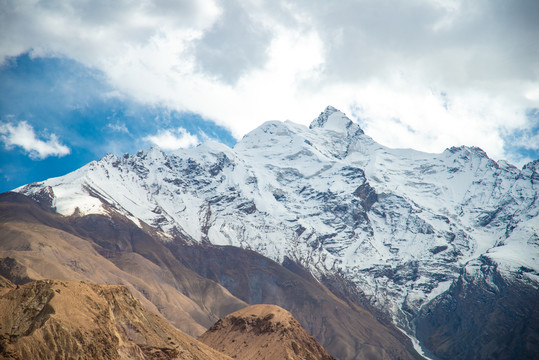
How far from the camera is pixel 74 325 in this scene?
53.8m

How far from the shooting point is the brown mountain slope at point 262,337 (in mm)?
100500

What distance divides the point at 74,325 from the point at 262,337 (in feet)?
185

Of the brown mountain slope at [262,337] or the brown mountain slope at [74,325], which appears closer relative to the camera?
the brown mountain slope at [74,325]

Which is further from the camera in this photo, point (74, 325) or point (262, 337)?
point (262, 337)

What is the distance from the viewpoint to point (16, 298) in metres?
57.6

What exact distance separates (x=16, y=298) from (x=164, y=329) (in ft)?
73.1

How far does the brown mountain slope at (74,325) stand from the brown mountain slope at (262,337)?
3272 cm

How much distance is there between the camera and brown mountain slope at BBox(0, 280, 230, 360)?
50438mm

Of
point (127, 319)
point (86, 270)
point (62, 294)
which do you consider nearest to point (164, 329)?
point (127, 319)

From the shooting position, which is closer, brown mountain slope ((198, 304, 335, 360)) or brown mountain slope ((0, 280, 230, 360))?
brown mountain slope ((0, 280, 230, 360))

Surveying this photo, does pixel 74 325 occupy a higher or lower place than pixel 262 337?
higher

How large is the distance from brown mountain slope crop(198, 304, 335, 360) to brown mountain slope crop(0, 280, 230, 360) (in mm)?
32721

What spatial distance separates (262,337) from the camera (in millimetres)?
104812

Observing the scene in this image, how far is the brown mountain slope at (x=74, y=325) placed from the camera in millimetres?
50438
